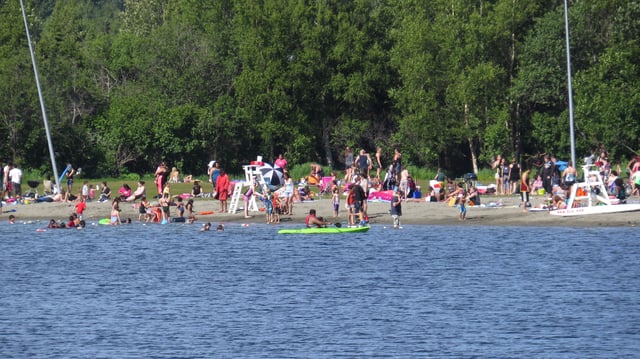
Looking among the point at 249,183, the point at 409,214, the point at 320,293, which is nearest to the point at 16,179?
the point at 249,183

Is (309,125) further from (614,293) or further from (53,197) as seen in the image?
(614,293)

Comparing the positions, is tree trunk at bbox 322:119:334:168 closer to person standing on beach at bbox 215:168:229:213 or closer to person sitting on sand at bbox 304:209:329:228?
person standing on beach at bbox 215:168:229:213

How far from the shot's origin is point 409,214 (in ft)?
155

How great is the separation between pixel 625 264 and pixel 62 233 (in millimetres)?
21837

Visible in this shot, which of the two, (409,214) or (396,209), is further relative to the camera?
(409,214)

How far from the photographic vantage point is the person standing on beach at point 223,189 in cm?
4891

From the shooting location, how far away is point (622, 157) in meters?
61.4

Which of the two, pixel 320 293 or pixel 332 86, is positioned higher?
pixel 332 86

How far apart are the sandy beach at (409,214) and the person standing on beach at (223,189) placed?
414 millimetres

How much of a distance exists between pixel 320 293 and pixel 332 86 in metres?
38.4

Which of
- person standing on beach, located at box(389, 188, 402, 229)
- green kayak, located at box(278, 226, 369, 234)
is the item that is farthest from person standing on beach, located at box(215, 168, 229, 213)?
person standing on beach, located at box(389, 188, 402, 229)

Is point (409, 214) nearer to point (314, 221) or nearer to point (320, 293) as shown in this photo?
point (314, 221)

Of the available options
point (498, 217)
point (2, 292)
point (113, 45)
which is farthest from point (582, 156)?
point (2, 292)

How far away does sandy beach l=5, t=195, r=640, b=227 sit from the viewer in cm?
4316
